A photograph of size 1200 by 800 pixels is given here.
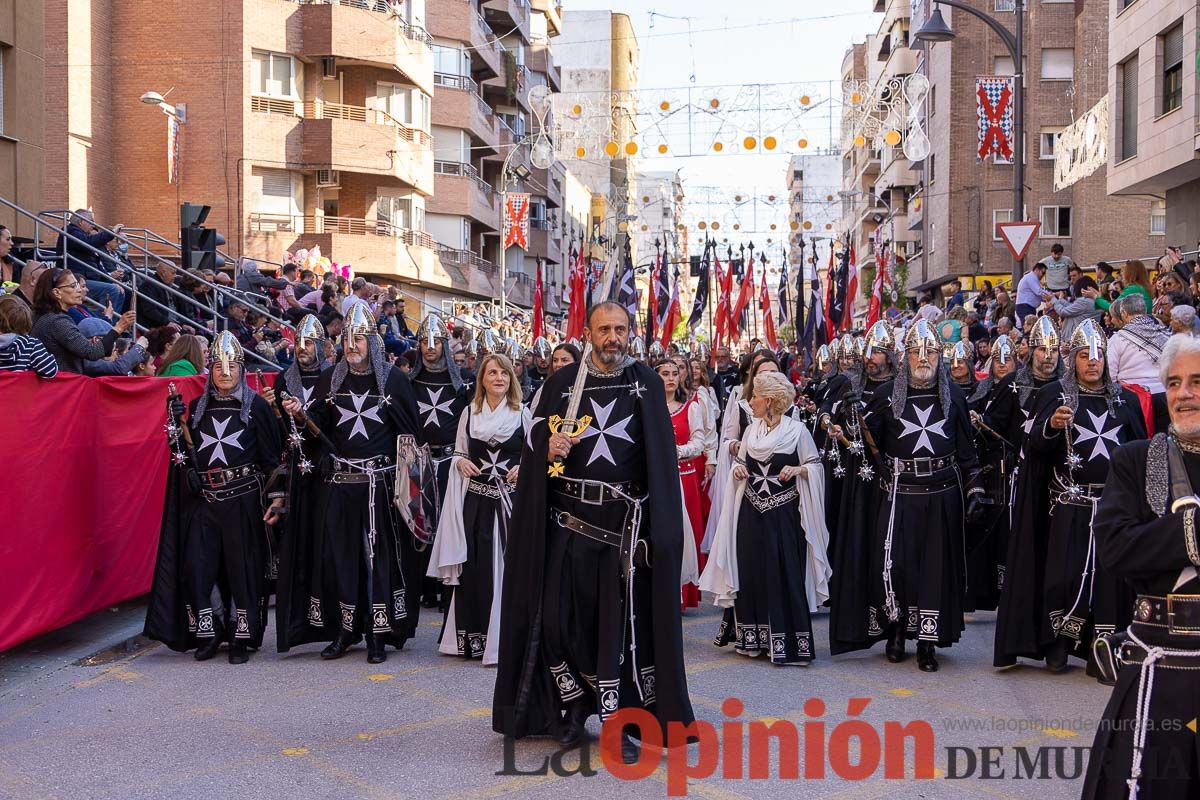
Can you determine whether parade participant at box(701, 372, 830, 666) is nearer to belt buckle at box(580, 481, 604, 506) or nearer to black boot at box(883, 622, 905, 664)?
black boot at box(883, 622, 905, 664)

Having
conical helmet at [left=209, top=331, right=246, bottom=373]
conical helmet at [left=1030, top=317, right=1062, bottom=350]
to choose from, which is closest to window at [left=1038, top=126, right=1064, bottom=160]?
conical helmet at [left=1030, top=317, right=1062, bottom=350]

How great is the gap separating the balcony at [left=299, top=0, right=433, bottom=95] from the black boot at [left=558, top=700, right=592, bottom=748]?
31640mm

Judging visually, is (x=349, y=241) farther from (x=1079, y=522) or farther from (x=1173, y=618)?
(x=1173, y=618)

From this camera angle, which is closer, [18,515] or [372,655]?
[18,515]

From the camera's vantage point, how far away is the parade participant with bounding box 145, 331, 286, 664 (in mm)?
8898

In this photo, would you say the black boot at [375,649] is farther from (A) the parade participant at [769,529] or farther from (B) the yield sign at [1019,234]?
(B) the yield sign at [1019,234]

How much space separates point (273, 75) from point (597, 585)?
103ft

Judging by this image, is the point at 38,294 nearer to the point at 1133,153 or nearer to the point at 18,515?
the point at 18,515

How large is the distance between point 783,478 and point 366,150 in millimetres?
29384

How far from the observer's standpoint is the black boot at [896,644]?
29.1ft

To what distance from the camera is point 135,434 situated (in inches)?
399

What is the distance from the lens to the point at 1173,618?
3943mm

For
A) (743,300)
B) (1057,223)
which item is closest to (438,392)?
(743,300)

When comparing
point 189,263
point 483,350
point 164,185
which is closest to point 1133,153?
point 483,350
